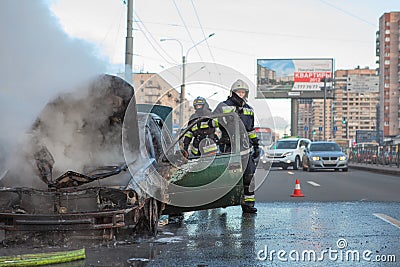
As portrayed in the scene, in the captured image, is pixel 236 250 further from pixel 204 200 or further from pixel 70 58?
pixel 70 58

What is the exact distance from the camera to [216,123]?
8195 mm

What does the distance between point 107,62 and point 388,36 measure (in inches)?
4995

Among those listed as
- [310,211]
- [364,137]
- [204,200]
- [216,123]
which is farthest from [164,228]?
[364,137]

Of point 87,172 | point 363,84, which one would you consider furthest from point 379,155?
point 87,172

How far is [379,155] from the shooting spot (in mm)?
33375

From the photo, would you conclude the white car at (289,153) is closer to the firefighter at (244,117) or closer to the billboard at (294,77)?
the firefighter at (244,117)

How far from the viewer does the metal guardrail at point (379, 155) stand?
2966cm

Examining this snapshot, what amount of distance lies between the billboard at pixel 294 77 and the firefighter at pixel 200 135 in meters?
45.0

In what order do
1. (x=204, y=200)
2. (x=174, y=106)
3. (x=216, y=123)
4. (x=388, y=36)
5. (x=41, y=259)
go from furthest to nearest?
(x=388, y=36)
(x=174, y=106)
(x=216, y=123)
(x=204, y=200)
(x=41, y=259)

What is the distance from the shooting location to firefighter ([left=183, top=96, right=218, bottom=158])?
8156 mm

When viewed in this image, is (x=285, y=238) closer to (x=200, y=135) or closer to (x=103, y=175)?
(x=103, y=175)

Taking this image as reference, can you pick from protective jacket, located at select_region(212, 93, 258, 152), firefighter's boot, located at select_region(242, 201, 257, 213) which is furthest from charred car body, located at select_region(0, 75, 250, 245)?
firefighter's boot, located at select_region(242, 201, 257, 213)

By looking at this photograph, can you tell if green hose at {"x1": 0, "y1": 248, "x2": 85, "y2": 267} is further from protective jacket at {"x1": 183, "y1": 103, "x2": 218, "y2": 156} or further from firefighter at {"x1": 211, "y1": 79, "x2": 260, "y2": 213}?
firefighter at {"x1": 211, "y1": 79, "x2": 260, "y2": 213}

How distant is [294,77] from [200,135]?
46.7m
